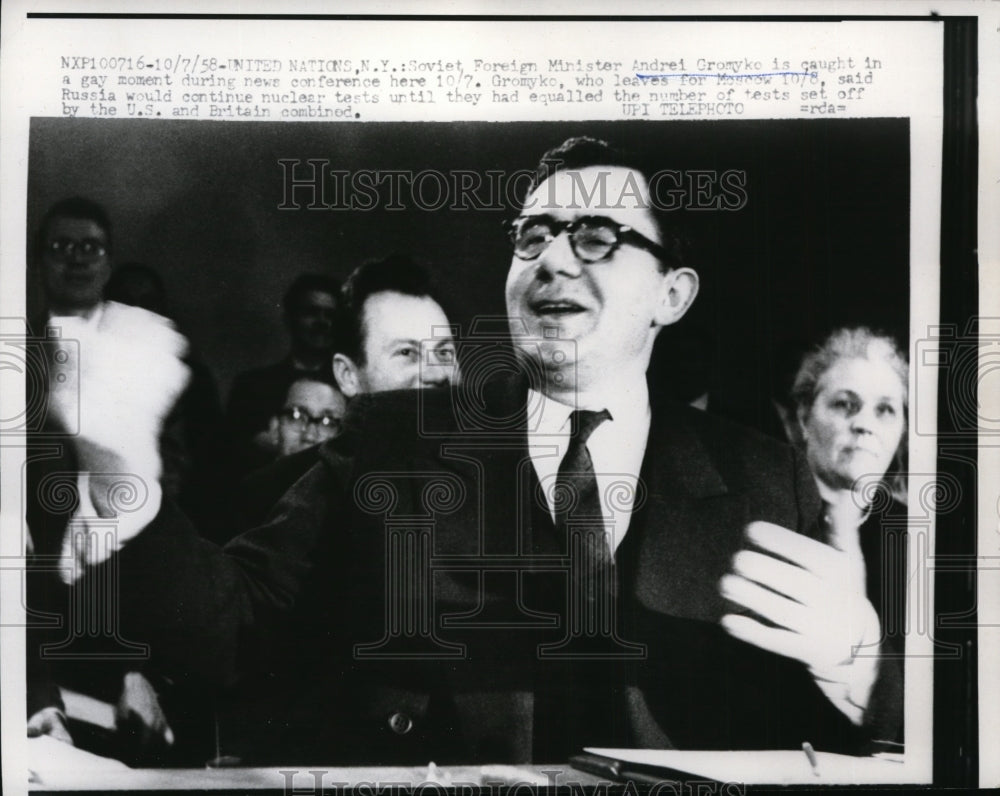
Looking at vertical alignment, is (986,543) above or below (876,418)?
below

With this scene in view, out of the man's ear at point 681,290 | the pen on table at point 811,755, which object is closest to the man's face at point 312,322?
the man's ear at point 681,290

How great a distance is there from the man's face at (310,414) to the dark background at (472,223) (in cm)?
10

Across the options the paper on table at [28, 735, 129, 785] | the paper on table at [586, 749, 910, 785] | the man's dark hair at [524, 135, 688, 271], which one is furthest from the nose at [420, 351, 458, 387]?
the paper on table at [28, 735, 129, 785]

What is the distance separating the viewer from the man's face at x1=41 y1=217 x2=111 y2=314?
1784 mm

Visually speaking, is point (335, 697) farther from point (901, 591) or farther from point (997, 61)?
point (997, 61)

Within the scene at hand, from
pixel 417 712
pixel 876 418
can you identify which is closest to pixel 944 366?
pixel 876 418

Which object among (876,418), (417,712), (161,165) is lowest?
(417,712)

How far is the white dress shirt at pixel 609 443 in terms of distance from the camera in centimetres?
179

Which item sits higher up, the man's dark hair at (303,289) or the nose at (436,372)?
the man's dark hair at (303,289)

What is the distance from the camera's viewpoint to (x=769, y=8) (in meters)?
1.81

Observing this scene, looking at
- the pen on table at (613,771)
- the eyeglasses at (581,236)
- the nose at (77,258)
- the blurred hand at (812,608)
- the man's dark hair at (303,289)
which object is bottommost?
the pen on table at (613,771)

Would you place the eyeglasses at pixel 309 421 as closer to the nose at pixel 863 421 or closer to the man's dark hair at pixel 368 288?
the man's dark hair at pixel 368 288

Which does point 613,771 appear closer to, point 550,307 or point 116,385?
point 550,307

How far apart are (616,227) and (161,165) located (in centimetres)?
88
